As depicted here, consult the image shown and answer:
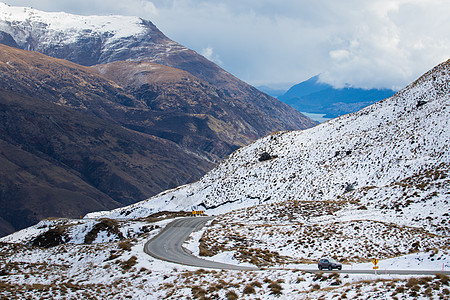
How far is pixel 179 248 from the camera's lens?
135 ft

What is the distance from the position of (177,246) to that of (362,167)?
38343mm

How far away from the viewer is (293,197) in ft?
220

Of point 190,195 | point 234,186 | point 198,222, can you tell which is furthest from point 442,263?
point 190,195

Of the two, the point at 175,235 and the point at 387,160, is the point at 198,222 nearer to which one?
the point at 175,235

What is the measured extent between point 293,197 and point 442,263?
4208 centimetres

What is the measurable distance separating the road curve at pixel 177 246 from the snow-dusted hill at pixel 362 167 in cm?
1791

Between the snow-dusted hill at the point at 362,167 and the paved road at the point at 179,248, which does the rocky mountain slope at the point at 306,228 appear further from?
the paved road at the point at 179,248

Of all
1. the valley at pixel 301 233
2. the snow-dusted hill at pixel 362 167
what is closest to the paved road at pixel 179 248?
the valley at pixel 301 233

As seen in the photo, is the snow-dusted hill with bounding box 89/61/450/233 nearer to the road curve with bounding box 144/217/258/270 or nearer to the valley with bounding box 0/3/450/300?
the valley with bounding box 0/3/450/300

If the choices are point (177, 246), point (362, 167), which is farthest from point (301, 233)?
point (362, 167)

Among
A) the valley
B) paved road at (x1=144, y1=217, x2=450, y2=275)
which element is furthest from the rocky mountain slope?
paved road at (x1=144, y1=217, x2=450, y2=275)

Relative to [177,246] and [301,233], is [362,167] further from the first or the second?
[177,246]

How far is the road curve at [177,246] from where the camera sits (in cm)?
3374

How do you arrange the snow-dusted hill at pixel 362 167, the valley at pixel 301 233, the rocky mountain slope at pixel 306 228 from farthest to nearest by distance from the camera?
the snow-dusted hill at pixel 362 167, the rocky mountain slope at pixel 306 228, the valley at pixel 301 233
